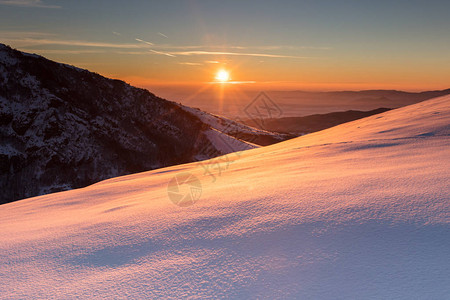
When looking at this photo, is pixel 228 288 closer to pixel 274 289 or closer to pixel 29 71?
pixel 274 289

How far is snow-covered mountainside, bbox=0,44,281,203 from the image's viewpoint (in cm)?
2534

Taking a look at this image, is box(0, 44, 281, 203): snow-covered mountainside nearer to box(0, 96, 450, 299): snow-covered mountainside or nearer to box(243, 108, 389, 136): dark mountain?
box(0, 96, 450, 299): snow-covered mountainside

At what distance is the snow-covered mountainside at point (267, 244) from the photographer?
149 centimetres

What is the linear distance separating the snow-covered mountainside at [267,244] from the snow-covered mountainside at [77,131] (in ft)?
83.9

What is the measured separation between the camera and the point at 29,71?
1219 inches

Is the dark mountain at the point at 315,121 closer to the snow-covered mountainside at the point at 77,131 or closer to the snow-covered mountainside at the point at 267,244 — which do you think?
the snow-covered mountainside at the point at 77,131

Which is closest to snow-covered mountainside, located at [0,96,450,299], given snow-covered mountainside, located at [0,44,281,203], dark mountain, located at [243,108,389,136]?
snow-covered mountainside, located at [0,44,281,203]


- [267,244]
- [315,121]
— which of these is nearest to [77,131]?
[267,244]

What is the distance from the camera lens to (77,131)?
29.0 meters

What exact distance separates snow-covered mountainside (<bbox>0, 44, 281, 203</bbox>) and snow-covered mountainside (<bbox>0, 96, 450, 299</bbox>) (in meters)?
25.6

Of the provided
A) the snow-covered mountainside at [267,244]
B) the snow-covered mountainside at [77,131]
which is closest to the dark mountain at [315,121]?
the snow-covered mountainside at [77,131]

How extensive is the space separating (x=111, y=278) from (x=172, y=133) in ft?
114

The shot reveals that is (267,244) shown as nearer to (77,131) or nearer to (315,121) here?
(77,131)

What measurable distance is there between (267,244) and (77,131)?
31.1 m
